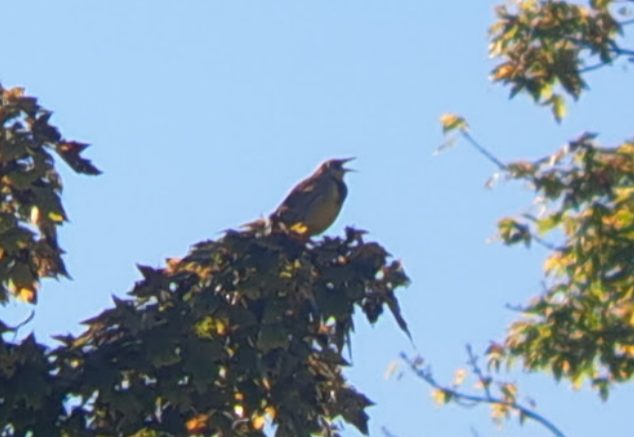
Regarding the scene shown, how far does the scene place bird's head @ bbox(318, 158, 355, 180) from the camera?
36.8ft

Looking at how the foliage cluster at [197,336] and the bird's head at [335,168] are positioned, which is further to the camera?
the bird's head at [335,168]

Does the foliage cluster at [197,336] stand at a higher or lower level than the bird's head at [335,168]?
lower

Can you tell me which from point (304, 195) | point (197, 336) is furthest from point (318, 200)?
point (197, 336)

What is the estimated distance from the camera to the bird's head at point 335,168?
11.2 metres

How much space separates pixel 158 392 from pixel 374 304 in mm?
850

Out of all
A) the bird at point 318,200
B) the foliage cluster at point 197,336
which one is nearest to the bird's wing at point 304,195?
the bird at point 318,200

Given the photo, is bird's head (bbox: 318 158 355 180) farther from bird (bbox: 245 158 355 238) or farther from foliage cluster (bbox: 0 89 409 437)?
foliage cluster (bbox: 0 89 409 437)

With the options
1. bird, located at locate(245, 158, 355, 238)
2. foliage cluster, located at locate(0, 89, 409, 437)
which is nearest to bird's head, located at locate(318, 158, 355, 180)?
bird, located at locate(245, 158, 355, 238)

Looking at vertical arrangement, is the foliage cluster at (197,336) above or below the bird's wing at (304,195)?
below

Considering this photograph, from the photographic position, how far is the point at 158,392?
6.77 meters

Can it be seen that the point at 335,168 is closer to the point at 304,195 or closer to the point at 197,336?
the point at 304,195

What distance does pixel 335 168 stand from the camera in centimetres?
1140

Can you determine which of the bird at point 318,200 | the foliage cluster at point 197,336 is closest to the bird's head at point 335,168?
the bird at point 318,200

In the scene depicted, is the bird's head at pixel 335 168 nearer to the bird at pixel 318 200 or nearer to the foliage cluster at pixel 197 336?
the bird at pixel 318 200
